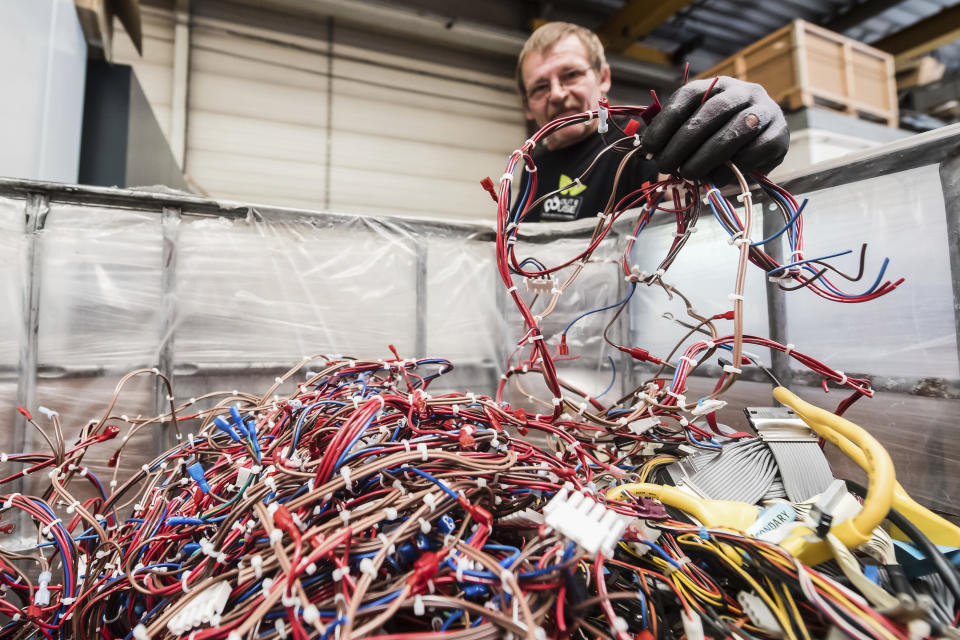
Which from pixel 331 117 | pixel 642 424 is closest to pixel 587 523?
pixel 642 424

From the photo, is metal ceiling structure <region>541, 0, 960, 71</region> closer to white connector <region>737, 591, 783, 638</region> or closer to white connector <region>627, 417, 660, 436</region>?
white connector <region>627, 417, 660, 436</region>

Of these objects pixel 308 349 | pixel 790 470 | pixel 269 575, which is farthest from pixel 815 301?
pixel 308 349

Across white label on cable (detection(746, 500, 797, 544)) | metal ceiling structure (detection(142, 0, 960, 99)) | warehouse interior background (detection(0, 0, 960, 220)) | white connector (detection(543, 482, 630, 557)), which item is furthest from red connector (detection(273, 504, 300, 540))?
metal ceiling structure (detection(142, 0, 960, 99))

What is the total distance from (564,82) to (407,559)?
1448 millimetres

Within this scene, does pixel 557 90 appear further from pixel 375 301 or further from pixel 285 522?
pixel 285 522

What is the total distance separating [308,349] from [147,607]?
621mm

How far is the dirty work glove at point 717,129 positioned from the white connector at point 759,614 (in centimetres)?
58

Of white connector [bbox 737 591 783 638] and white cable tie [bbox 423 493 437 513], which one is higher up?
white cable tie [bbox 423 493 437 513]

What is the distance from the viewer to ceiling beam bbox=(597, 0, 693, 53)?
3049 millimetres

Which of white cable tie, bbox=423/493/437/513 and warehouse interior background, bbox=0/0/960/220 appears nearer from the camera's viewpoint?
white cable tie, bbox=423/493/437/513

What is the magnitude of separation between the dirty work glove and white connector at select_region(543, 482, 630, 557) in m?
0.54

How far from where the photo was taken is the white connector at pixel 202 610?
445mm

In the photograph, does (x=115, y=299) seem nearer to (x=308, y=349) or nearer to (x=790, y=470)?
(x=308, y=349)

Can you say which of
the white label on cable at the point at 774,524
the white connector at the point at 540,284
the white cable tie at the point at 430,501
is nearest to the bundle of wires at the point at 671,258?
the white connector at the point at 540,284
